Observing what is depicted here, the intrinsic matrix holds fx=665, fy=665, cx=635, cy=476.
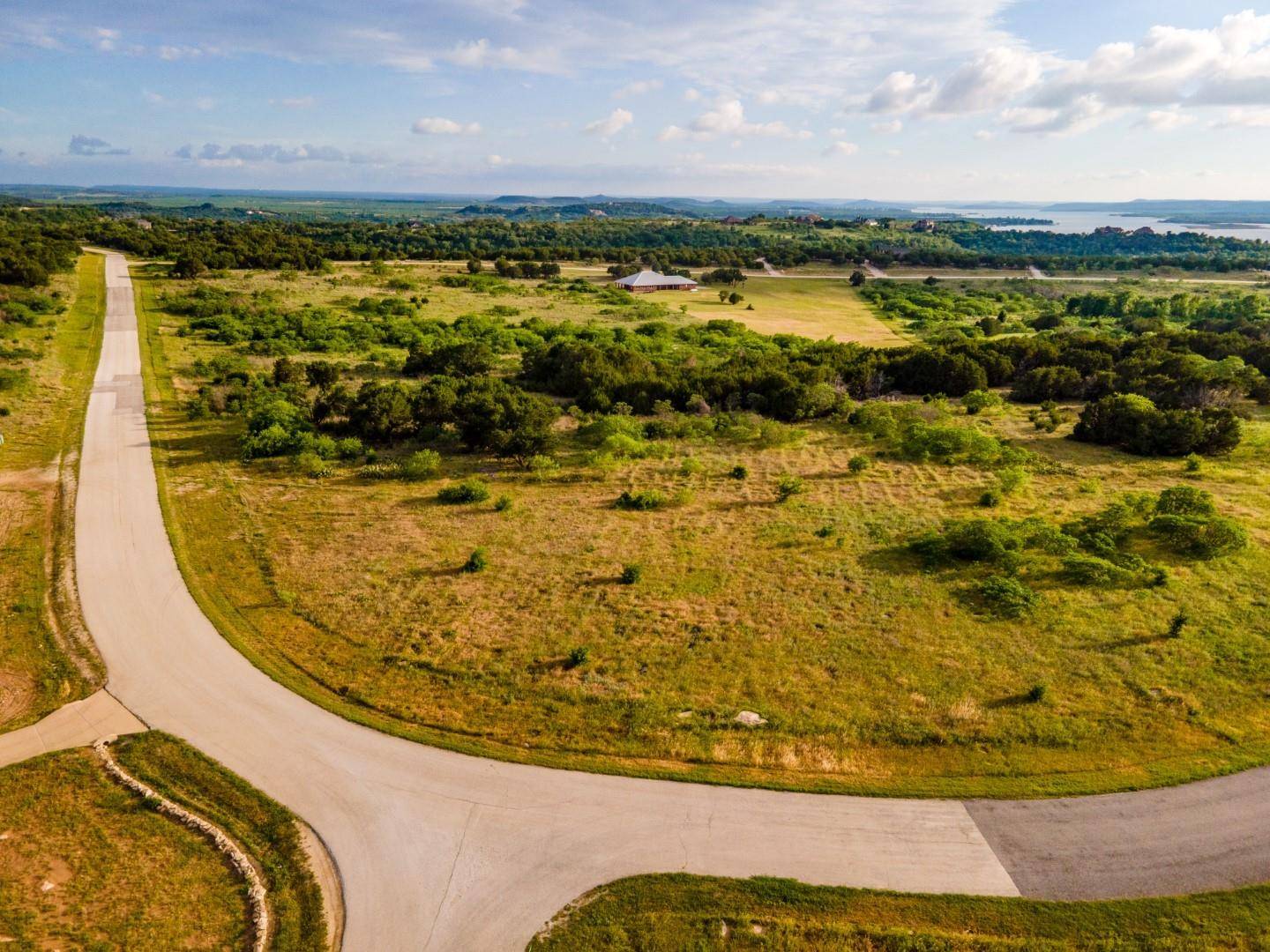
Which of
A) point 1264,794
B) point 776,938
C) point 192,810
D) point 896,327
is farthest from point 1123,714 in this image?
point 896,327

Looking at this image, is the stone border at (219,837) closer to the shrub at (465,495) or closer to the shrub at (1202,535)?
the shrub at (465,495)

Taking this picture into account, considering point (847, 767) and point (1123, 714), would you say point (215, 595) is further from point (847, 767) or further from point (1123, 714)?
point (1123, 714)

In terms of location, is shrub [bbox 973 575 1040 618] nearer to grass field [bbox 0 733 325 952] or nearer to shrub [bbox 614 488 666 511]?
shrub [bbox 614 488 666 511]

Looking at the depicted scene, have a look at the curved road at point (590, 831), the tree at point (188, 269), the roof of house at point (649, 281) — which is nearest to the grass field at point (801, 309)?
the roof of house at point (649, 281)

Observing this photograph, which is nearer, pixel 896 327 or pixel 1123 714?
pixel 1123 714

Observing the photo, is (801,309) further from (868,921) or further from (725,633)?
(868,921)

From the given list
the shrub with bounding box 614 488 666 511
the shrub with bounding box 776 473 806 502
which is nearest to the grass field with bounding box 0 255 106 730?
the shrub with bounding box 614 488 666 511

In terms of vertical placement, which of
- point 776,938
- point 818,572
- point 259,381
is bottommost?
point 776,938
